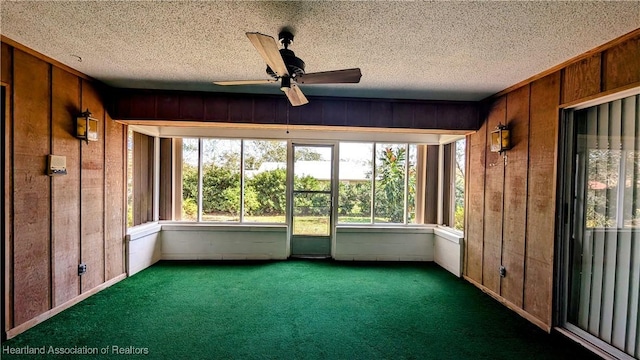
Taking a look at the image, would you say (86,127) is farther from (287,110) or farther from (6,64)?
(287,110)

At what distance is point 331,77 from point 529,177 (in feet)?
7.75

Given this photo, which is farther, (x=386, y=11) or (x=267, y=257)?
(x=267, y=257)

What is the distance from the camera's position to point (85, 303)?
10.3 ft

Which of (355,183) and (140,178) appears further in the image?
(355,183)

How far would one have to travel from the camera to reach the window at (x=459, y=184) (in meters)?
4.40

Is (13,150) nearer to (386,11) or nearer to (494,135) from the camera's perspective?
(386,11)

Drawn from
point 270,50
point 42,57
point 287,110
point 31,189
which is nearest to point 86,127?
point 42,57

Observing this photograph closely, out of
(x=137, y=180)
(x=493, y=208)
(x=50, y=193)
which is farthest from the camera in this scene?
(x=137, y=180)

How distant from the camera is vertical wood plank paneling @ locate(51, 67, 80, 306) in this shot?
9.43 ft

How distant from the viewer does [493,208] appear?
3574 millimetres

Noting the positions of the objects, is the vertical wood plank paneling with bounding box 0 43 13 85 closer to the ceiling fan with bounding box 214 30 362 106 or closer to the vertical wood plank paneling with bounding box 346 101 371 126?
the ceiling fan with bounding box 214 30 362 106

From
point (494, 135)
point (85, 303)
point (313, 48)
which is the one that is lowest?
point (85, 303)

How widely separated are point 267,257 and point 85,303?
2365 mm

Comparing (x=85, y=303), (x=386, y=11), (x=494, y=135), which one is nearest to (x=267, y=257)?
(x=85, y=303)
